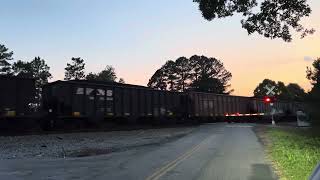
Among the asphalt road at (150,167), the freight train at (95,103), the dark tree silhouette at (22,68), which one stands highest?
the dark tree silhouette at (22,68)

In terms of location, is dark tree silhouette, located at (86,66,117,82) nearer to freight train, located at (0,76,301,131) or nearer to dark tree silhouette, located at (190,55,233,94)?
dark tree silhouette, located at (190,55,233,94)

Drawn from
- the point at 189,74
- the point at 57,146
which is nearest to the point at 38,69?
the point at 189,74

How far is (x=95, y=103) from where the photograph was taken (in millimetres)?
39406

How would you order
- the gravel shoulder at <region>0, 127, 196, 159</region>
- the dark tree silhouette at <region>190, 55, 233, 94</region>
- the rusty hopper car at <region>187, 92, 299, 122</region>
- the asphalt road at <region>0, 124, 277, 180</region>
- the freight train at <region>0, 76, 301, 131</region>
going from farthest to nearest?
the dark tree silhouette at <region>190, 55, 233, 94</region>, the rusty hopper car at <region>187, 92, 299, 122</region>, the freight train at <region>0, 76, 301, 131</region>, the gravel shoulder at <region>0, 127, 196, 159</region>, the asphalt road at <region>0, 124, 277, 180</region>

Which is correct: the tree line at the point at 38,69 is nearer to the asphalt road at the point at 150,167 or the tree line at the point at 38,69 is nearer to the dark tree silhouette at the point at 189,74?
the dark tree silhouette at the point at 189,74

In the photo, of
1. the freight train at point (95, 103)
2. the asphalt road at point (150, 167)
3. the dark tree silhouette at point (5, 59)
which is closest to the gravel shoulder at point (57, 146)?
the asphalt road at point (150, 167)

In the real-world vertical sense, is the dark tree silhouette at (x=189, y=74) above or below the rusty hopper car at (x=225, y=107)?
above

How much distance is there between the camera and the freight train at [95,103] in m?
32.5

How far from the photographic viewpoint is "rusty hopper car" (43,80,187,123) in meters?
37.1

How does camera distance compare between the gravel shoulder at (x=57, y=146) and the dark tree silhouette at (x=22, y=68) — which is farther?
the dark tree silhouette at (x=22, y=68)

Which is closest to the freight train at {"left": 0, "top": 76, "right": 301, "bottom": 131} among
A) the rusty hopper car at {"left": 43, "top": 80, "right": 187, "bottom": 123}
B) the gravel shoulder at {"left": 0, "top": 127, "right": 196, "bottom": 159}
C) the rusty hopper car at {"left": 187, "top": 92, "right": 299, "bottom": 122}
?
the rusty hopper car at {"left": 43, "top": 80, "right": 187, "bottom": 123}

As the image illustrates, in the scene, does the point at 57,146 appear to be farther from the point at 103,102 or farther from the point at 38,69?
the point at 38,69

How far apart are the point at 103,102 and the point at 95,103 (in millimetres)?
1036

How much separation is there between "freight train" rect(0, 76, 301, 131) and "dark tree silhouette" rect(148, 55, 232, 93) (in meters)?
97.9
